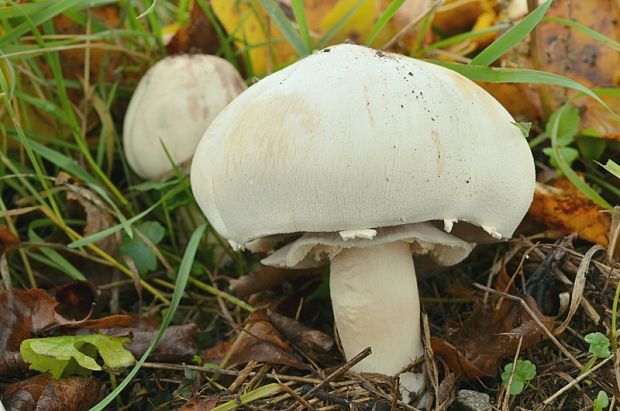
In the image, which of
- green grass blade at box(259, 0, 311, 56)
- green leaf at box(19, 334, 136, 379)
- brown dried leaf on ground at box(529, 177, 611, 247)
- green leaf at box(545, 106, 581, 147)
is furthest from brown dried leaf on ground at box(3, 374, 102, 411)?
green leaf at box(545, 106, 581, 147)

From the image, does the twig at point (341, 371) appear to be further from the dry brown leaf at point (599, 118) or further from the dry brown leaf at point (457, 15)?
the dry brown leaf at point (457, 15)

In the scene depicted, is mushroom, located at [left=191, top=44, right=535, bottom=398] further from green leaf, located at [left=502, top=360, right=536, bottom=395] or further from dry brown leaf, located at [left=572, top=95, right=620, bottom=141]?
dry brown leaf, located at [left=572, top=95, right=620, bottom=141]

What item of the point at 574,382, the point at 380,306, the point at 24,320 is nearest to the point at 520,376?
the point at 574,382

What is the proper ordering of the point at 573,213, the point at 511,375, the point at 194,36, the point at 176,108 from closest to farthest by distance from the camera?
the point at 511,375 < the point at 573,213 < the point at 176,108 < the point at 194,36

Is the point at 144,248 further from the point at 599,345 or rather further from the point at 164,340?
the point at 599,345

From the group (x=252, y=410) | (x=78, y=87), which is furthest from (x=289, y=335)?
(x=78, y=87)

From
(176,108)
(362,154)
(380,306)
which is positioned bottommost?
(380,306)

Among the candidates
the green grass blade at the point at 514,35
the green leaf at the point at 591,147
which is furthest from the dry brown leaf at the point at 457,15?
the green grass blade at the point at 514,35
